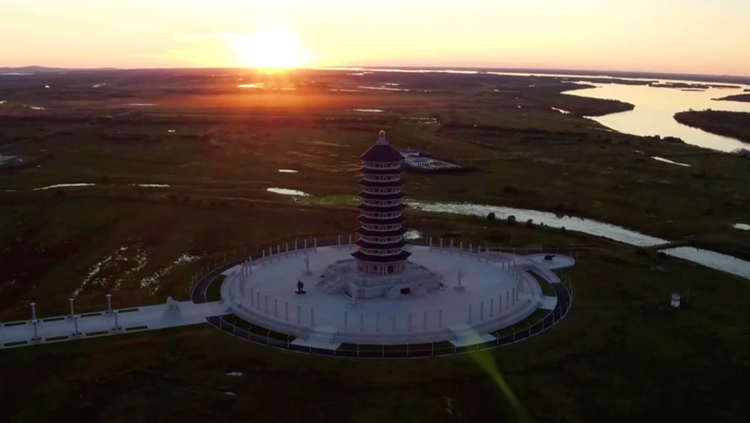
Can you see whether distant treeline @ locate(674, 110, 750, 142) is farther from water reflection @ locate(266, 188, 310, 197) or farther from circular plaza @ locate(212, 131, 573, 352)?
circular plaza @ locate(212, 131, 573, 352)

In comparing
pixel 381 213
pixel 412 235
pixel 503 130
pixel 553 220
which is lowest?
pixel 553 220

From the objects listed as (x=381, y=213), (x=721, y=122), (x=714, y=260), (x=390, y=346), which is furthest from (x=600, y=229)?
(x=721, y=122)

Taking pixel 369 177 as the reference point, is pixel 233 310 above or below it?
below

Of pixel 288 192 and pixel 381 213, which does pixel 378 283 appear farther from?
pixel 288 192

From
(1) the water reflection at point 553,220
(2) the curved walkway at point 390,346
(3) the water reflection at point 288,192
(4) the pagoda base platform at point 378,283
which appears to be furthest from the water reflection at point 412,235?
(3) the water reflection at point 288,192

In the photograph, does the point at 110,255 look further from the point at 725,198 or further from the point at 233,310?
the point at 725,198

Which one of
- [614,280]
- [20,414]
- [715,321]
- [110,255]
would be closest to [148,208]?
[110,255]
